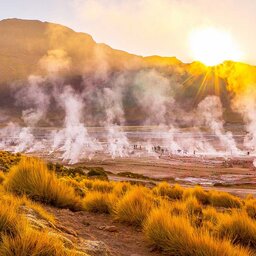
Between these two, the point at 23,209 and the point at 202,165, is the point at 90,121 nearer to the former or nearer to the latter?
the point at 202,165

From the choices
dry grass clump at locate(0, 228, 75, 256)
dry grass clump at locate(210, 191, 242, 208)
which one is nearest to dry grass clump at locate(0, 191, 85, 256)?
dry grass clump at locate(0, 228, 75, 256)

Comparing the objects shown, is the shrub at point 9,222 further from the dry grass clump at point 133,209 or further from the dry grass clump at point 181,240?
the dry grass clump at point 133,209

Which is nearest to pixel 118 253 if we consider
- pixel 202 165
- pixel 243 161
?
pixel 202 165

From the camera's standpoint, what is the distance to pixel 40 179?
765cm

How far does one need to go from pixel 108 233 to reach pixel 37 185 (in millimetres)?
1966

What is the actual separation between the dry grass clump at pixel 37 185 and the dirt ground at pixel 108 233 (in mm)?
432

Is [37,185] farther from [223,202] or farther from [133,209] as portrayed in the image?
[223,202]

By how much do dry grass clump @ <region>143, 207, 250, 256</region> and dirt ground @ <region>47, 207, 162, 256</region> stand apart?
202 mm

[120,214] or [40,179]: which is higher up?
[40,179]

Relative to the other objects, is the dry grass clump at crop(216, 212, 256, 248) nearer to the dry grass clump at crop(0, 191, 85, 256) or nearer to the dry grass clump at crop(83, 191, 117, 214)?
the dry grass clump at crop(83, 191, 117, 214)

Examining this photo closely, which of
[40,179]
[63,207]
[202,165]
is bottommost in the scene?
[202,165]

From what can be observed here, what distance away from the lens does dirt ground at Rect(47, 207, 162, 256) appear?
5414mm

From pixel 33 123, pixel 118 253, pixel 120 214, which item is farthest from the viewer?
pixel 33 123

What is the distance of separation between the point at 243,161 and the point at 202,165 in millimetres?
11028
